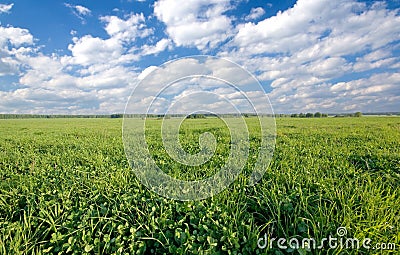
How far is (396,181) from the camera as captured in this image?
15.2ft

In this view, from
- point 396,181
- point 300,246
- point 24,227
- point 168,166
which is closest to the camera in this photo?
point 300,246

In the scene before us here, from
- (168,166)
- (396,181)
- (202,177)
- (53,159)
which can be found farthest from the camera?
(53,159)

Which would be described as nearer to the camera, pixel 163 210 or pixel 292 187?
pixel 163 210

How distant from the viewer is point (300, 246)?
9.51 ft

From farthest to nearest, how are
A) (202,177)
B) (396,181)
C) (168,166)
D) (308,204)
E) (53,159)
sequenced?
(53,159) → (168,166) → (202,177) → (396,181) → (308,204)

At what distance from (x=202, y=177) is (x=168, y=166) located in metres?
1.26

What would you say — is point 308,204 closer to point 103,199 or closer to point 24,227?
point 103,199

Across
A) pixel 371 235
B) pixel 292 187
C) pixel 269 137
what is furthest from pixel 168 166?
pixel 269 137

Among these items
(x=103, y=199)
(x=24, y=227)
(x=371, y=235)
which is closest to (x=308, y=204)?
(x=371, y=235)

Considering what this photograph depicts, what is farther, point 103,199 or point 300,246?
point 103,199

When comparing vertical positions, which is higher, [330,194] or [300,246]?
[330,194]

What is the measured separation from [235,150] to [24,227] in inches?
209

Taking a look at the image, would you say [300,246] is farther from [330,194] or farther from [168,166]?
[168,166]

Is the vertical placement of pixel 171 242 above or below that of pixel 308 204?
below
